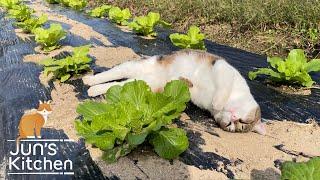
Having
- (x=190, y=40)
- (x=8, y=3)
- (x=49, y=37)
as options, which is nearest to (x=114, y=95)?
(x=190, y=40)

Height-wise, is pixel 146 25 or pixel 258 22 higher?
pixel 258 22

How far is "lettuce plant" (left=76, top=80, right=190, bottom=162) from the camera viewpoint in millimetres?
2809

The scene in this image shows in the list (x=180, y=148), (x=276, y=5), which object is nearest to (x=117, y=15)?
(x=276, y=5)

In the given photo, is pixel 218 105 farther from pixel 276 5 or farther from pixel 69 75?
pixel 276 5

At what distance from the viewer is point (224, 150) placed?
308 centimetres

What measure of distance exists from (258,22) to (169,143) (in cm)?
410

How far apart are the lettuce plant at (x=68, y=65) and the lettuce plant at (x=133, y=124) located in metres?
1.35

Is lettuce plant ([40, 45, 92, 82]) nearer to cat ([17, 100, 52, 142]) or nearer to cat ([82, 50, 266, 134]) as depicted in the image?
cat ([82, 50, 266, 134])

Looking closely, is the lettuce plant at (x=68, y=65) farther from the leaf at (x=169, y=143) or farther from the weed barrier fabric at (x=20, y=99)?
the leaf at (x=169, y=143)

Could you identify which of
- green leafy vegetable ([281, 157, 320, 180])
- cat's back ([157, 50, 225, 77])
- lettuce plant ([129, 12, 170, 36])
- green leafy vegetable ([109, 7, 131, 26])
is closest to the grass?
green leafy vegetable ([109, 7, 131, 26])

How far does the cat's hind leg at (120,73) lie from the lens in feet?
13.3

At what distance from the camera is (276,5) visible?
6469 mm

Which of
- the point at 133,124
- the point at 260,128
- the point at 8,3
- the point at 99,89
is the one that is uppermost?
the point at 133,124

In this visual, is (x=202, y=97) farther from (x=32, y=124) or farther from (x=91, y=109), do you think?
(x=32, y=124)
